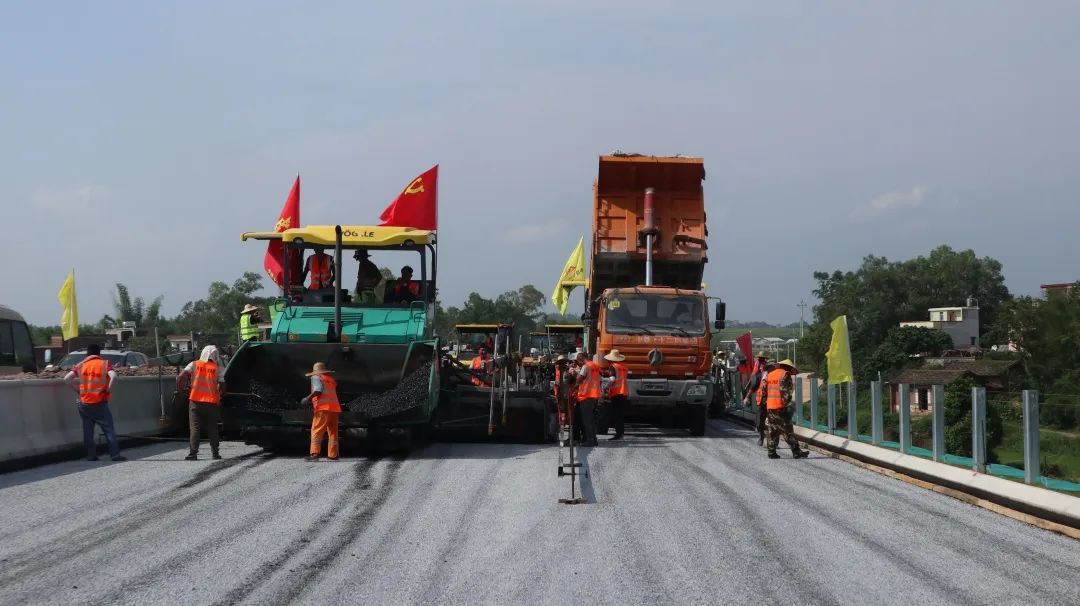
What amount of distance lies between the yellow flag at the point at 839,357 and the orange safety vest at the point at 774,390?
4.87 feet

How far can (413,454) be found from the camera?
1555cm

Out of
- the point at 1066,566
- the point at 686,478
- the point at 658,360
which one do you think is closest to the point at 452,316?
the point at 658,360

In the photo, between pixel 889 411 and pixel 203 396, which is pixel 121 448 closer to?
pixel 203 396

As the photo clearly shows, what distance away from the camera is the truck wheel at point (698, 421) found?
65.9 feet

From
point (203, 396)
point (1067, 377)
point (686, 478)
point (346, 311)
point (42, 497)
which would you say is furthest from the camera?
point (1067, 377)

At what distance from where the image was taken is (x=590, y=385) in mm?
17672

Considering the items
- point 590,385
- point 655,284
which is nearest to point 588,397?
point 590,385

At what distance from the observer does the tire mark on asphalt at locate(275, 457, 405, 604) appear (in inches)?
290

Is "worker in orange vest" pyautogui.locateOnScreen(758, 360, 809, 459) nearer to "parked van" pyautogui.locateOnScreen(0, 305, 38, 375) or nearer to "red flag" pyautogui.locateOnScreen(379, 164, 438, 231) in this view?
"red flag" pyautogui.locateOnScreen(379, 164, 438, 231)

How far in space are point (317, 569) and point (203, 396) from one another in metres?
7.70

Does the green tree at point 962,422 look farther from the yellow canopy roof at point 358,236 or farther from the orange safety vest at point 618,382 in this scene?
the yellow canopy roof at point 358,236

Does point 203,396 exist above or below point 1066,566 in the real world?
above

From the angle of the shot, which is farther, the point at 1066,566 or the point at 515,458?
the point at 515,458

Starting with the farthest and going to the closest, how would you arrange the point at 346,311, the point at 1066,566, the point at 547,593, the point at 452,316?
the point at 452,316 → the point at 346,311 → the point at 1066,566 → the point at 547,593
